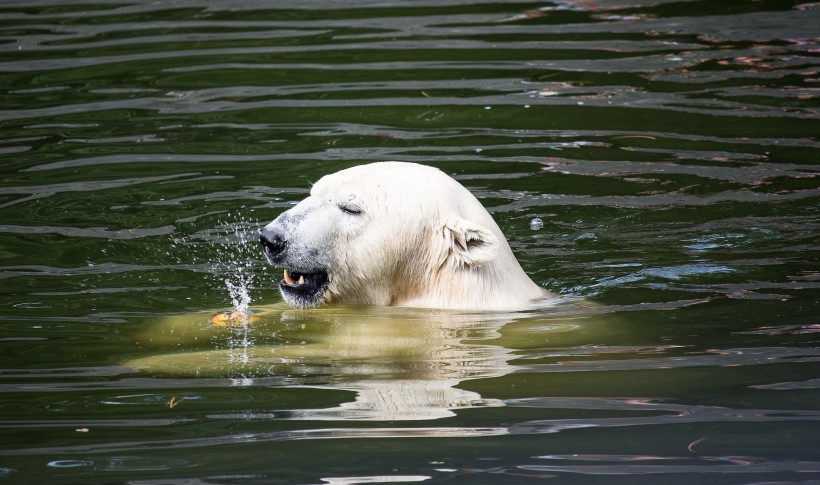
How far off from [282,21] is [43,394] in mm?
7926

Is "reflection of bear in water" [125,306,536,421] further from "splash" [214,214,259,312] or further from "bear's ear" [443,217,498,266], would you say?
"splash" [214,214,259,312]

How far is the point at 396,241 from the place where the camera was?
5.74 m

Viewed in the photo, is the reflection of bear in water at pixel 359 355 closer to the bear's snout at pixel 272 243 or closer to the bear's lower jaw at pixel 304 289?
the bear's lower jaw at pixel 304 289

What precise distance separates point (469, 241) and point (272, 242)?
2.85 ft

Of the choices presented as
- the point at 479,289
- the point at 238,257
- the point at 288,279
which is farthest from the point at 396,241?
the point at 238,257

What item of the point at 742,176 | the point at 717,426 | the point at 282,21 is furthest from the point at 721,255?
the point at 282,21

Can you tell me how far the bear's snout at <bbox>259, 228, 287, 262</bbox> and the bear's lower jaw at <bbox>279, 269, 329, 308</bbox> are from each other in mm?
299

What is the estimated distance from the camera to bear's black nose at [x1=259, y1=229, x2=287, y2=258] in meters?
5.50

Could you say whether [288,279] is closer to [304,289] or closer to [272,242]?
[304,289]

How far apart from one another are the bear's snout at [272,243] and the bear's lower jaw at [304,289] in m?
0.30

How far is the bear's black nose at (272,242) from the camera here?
550 centimetres

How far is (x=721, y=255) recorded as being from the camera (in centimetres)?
676

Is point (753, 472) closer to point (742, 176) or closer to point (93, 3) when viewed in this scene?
point (742, 176)

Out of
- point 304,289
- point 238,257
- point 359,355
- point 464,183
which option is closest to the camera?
point 359,355
